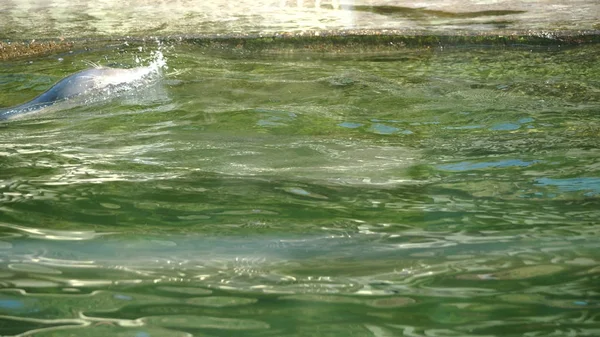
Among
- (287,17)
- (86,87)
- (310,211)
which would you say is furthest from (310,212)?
(287,17)

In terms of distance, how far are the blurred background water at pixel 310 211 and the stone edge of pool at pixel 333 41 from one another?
3.94 ft

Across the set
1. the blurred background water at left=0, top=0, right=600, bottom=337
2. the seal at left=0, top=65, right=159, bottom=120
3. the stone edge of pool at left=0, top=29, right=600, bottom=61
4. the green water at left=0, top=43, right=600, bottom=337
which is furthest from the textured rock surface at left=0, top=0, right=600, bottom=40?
the green water at left=0, top=43, right=600, bottom=337

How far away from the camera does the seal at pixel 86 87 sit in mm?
5208

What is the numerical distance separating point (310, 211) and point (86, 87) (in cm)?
326

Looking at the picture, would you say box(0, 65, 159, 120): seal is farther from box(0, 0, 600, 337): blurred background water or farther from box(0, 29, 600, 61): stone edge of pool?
box(0, 29, 600, 61): stone edge of pool

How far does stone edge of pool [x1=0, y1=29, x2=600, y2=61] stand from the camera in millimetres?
6695

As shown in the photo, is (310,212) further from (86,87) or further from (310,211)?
(86,87)

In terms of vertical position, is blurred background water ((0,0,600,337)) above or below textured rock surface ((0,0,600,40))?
below

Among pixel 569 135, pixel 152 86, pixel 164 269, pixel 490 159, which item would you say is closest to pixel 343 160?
pixel 490 159

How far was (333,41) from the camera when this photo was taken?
7004mm

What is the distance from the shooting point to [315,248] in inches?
82.3

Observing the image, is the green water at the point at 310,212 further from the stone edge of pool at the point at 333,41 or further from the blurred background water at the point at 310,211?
the stone edge of pool at the point at 333,41

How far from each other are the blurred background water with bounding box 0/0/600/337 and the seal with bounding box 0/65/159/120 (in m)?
0.15

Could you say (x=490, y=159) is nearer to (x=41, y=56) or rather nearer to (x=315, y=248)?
(x=315, y=248)
